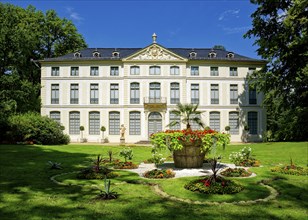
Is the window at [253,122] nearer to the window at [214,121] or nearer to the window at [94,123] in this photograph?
the window at [214,121]

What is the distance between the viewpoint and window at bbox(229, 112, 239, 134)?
3331 cm

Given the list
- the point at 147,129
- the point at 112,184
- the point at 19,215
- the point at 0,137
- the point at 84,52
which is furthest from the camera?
the point at 84,52

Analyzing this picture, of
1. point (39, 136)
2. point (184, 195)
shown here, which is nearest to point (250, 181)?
point (184, 195)

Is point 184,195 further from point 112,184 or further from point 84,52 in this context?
point 84,52

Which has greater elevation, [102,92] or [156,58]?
[156,58]

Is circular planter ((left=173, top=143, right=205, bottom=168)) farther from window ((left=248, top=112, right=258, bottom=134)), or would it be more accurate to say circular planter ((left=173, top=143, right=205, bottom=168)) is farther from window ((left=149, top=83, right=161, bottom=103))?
window ((left=248, top=112, right=258, bottom=134))

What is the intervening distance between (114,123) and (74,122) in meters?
4.83

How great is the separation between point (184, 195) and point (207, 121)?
2676cm

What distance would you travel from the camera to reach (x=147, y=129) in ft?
107

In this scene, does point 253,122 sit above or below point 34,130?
above

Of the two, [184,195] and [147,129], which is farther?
[147,129]

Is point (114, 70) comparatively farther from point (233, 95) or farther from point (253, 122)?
point (253, 122)

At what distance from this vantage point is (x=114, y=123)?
108 feet

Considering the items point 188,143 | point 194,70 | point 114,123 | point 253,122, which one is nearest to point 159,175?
point 188,143
